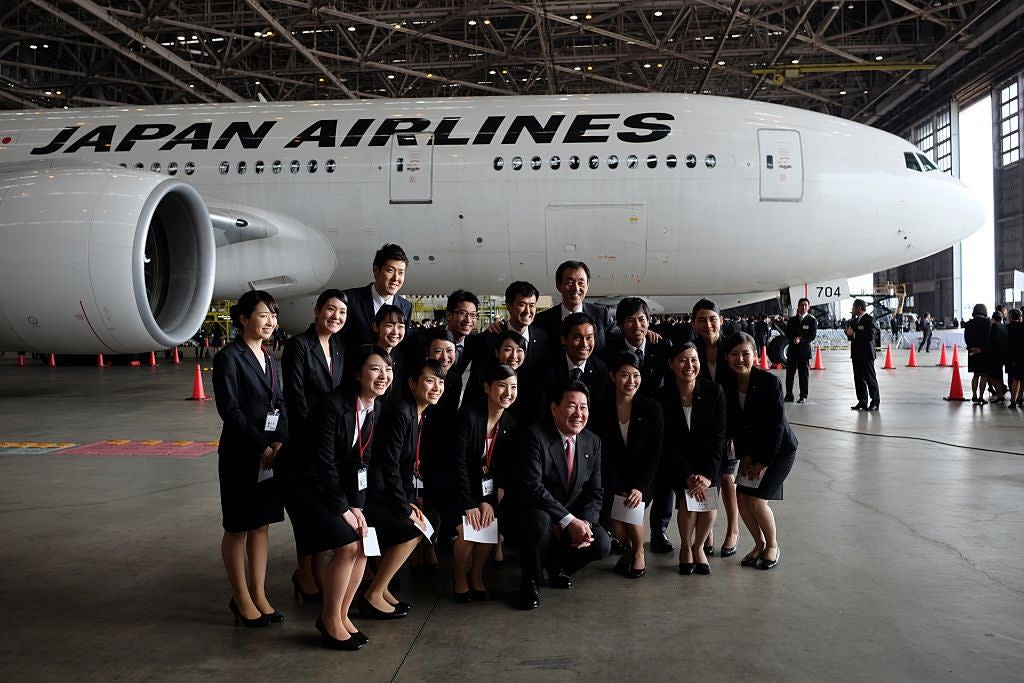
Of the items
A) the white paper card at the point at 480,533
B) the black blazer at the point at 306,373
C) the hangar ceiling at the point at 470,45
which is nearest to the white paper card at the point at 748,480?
the white paper card at the point at 480,533

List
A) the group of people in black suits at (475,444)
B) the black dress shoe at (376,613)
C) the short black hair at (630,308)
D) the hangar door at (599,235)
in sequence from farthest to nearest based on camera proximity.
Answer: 1. the hangar door at (599,235)
2. the short black hair at (630,308)
3. the black dress shoe at (376,613)
4. the group of people in black suits at (475,444)

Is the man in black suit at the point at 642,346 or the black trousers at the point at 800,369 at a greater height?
the man in black suit at the point at 642,346

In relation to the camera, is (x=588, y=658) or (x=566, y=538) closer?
(x=588, y=658)

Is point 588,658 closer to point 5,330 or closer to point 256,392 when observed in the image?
point 256,392

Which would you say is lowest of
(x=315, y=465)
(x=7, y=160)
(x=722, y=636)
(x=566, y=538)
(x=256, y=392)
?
(x=722, y=636)

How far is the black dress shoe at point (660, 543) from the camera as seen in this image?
4027 millimetres

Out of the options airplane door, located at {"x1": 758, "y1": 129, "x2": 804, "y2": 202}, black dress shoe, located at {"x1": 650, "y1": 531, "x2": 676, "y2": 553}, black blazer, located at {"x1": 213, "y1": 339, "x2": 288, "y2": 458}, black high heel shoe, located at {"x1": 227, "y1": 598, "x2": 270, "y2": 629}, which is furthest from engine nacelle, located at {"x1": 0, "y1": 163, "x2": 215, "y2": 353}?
airplane door, located at {"x1": 758, "y1": 129, "x2": 804, "y2": 202}

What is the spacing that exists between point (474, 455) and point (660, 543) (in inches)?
47.9

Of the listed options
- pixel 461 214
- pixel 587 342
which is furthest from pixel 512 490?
pixel 461 214

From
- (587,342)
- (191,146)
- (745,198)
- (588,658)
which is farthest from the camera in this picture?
(191,146)

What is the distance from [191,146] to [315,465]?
376 inches

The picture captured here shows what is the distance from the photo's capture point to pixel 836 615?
3074mm

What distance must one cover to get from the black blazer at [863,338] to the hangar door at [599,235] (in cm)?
273

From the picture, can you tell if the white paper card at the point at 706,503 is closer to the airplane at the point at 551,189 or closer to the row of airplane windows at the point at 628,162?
the airplane at the point at 551,189
